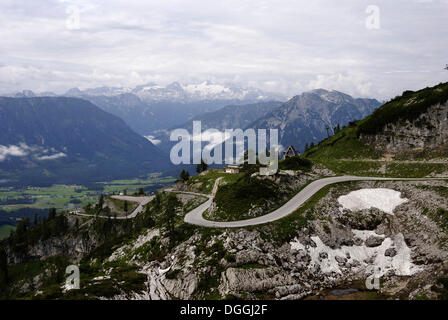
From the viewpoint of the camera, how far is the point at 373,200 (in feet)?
275

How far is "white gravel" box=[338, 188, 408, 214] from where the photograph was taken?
80812 mm

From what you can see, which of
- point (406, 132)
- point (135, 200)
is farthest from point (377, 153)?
point (135, 200)

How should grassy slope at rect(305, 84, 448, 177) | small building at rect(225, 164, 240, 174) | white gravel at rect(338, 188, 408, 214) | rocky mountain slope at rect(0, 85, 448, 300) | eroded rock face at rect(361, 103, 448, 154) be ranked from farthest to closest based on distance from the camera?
small building at rect(225, 164, 240, 174), eroded rock face at rect(361, 103, 448, 154), grassy slope at rect(305, 84, 448, 177), white gravel at rect(338, 188, 408, 214), rocky mountain slope at rect(0, 85, 448, 300)

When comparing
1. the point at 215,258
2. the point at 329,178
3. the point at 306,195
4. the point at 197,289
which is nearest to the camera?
the point at 197,289

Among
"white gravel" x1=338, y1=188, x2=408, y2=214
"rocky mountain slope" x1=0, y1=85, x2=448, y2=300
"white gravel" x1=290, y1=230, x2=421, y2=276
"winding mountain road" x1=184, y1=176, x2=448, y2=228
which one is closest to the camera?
"rocky mountain slope" x1=0, y1=85, x2=448, y2=300

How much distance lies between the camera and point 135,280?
2430 inches

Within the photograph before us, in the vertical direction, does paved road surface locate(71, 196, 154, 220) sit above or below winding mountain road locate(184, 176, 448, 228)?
below

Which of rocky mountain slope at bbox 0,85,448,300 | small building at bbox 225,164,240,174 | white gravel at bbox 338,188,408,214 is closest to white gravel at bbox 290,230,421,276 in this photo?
rocky mountain slope at bbox 0,85,448,300

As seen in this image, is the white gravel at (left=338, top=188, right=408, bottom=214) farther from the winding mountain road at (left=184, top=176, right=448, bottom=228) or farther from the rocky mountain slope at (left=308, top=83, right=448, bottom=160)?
the rocky mountain slope at (left=308, top=83, right=448, bottom=160)

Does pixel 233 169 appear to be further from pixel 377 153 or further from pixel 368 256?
pixel 368 256
